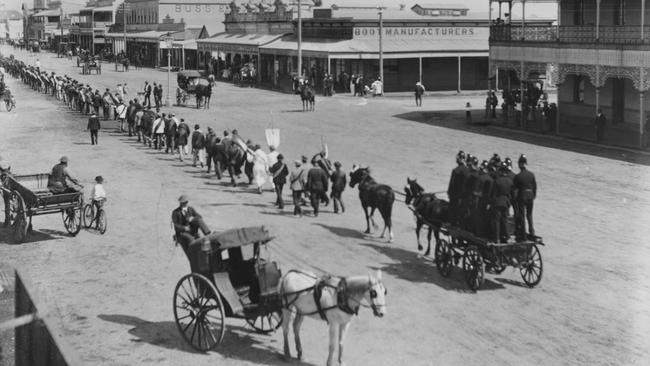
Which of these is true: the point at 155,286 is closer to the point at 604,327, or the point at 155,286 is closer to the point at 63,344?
the point at 604,327

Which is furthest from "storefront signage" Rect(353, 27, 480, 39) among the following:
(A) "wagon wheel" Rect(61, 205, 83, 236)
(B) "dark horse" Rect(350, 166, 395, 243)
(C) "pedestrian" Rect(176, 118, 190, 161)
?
(A) "wagon wheel" Rect(61, 205, 83, 236)

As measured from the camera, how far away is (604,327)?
11.9m

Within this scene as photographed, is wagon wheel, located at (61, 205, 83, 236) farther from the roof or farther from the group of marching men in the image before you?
the group of marching men

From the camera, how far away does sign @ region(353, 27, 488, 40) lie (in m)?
57.5

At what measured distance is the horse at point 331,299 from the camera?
968cm

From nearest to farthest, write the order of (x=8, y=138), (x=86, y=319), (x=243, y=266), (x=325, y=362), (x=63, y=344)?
(x=63, y=344), (x=325, y=362), (x=243, y=266), (x=86, y=319), (x=8, y=138)

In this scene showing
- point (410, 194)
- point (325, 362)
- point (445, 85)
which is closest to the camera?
point (325, 362)

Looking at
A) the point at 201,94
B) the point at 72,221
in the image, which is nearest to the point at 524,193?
the point at 72,221

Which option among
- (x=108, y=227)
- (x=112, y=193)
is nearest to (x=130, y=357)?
(x=108, y=227)

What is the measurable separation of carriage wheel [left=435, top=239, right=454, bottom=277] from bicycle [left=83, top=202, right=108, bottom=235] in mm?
7911

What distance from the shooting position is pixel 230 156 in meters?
23.6

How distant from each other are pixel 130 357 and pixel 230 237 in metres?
2.15

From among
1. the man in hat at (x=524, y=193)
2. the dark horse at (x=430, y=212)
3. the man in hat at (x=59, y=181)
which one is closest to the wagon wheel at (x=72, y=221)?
the man in hat at (x=59, y=181)

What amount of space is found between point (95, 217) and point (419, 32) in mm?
44678
